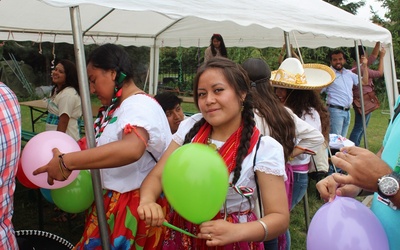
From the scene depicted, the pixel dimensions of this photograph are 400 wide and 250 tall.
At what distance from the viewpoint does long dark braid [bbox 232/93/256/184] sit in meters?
1.55

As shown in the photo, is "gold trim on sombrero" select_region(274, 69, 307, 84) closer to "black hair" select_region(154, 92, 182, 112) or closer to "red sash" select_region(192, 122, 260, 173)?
"black hair" select_region(154, 92, 182, 112)

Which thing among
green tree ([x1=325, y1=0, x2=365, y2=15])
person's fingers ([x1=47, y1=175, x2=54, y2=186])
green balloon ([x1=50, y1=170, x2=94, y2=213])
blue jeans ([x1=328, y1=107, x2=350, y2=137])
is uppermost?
green tree ([x1=325, y1=0, x2=365, y2=15])

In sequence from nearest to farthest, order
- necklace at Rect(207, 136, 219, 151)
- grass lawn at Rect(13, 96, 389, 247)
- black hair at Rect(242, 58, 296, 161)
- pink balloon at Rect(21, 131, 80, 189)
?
necklace at Rect(207, 136, 219, 151) → pink balloon at Rect(21, 131, 80, 189) → black hair at Rect(242, 58, 296, 161) → grass lawn at Rect(13, 96, 389, 247)

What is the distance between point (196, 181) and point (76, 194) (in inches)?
42.5

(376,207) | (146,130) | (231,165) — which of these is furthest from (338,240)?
(146,130)

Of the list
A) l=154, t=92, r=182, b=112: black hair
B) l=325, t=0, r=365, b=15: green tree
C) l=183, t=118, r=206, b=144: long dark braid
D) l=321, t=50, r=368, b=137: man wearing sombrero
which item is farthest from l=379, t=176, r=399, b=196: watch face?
l=325, t=0, r=365, b=15: green tree

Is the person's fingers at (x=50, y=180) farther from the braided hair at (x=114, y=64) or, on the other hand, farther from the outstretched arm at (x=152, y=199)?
the outstretched arm at (x=152, y=199)

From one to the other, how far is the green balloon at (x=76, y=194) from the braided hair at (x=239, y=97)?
73 cm

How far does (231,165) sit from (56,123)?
10.5ft

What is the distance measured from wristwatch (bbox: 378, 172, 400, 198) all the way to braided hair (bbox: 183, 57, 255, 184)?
0.55 meters

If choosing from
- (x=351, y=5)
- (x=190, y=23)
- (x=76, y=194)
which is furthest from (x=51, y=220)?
(x=351, y=5)

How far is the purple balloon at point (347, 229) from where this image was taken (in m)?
1.29

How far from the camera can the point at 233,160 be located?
5.19 ft

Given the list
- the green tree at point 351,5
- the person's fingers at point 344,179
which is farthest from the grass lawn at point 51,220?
the green tree at point 351,5
